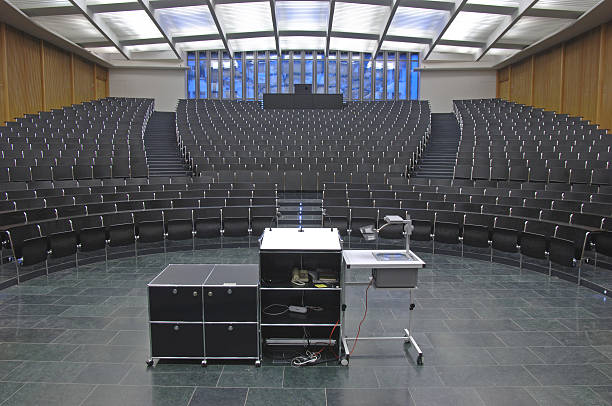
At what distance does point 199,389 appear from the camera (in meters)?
3.16

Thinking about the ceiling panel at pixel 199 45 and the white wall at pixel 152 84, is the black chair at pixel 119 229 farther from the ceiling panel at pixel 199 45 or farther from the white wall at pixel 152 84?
the white wall at pixel 152 84

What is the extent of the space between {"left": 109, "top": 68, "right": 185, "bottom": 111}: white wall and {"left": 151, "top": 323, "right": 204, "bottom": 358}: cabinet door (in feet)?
67.2

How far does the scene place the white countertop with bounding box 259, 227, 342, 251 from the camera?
350cm

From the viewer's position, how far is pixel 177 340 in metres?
3.50

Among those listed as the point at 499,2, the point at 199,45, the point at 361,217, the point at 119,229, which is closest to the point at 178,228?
the point at 119,229

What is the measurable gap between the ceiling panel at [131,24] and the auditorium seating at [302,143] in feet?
10.7

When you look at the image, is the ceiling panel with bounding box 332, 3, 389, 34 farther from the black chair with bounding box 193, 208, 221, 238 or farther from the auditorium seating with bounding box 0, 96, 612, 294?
the black chair with bounding box 193, 208, 221, 238

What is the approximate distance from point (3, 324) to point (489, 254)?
669 centimetres

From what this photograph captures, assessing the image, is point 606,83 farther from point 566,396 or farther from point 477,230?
point 566,396

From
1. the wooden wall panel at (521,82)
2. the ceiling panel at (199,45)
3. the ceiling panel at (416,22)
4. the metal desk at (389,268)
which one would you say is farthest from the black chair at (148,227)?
the wooden wall panel at (521,82)

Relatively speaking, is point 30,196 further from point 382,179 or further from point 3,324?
point 382,179

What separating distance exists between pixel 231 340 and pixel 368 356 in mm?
1177

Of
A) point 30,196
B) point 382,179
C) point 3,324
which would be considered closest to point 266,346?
point 3,324

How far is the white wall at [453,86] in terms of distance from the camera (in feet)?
70.5
